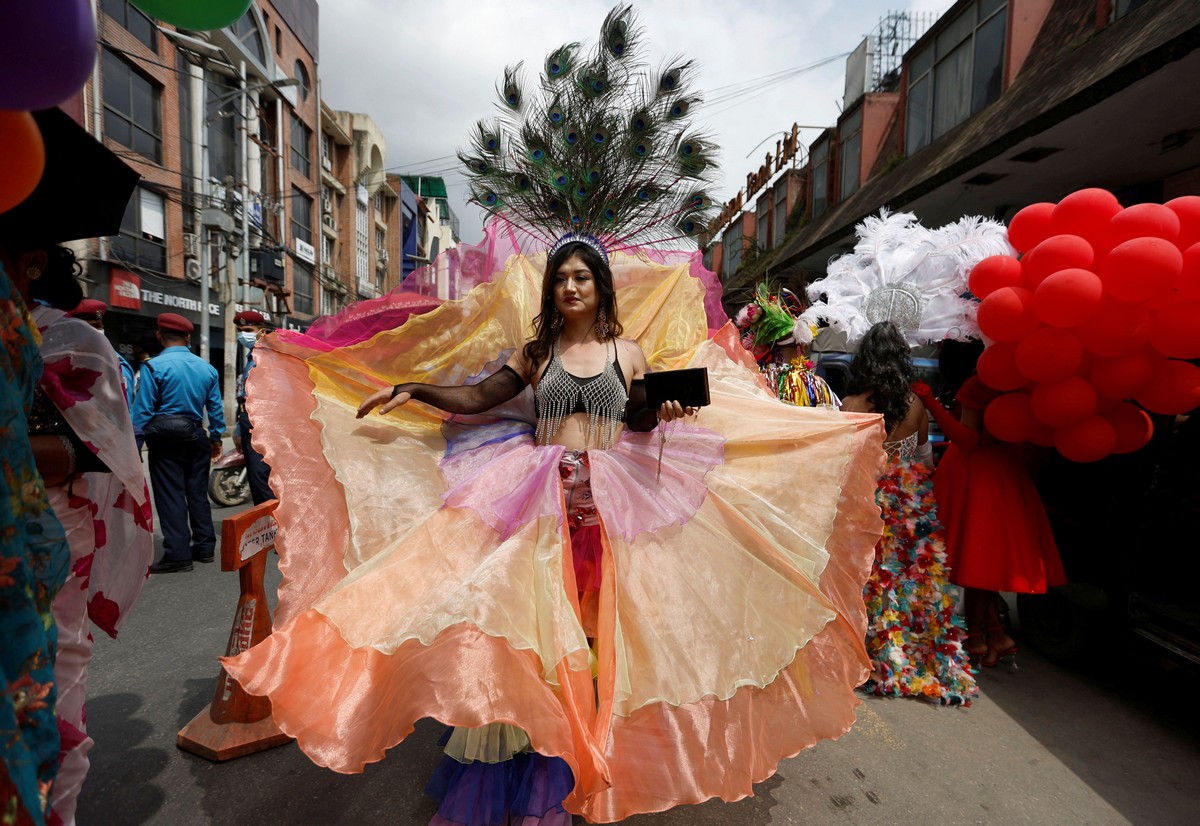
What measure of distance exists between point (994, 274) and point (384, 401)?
9.66 feet

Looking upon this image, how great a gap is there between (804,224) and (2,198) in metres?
20.2

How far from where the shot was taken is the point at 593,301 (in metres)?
2.59

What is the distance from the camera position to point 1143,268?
257 cm

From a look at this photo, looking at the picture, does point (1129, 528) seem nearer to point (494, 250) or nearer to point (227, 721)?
point (494, 250)

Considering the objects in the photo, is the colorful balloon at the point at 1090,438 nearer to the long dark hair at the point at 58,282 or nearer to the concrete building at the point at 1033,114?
the concrete building at the point at 1033,114

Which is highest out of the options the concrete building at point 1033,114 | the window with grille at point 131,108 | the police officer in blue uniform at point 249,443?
the window with grille at point 131,108

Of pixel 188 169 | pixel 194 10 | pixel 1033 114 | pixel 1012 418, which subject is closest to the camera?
pixel 194 10

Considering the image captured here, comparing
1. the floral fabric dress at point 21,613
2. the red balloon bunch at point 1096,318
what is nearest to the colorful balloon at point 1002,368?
the red balloon bunch at point 1096,318

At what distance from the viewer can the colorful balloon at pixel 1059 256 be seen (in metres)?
2.79

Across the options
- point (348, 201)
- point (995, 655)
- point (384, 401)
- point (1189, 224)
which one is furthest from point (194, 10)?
point (348, 201)

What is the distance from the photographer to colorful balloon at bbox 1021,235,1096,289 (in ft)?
9.15

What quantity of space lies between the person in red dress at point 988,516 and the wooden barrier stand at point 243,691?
351cm

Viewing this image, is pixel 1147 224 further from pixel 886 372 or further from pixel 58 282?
pixel 58 282

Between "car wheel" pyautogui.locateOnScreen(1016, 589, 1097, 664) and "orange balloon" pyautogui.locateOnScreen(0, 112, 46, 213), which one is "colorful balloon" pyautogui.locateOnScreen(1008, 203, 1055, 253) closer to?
"car wheel" pyautogui.locateOnScreen(1016, 589, 1097, 664)
